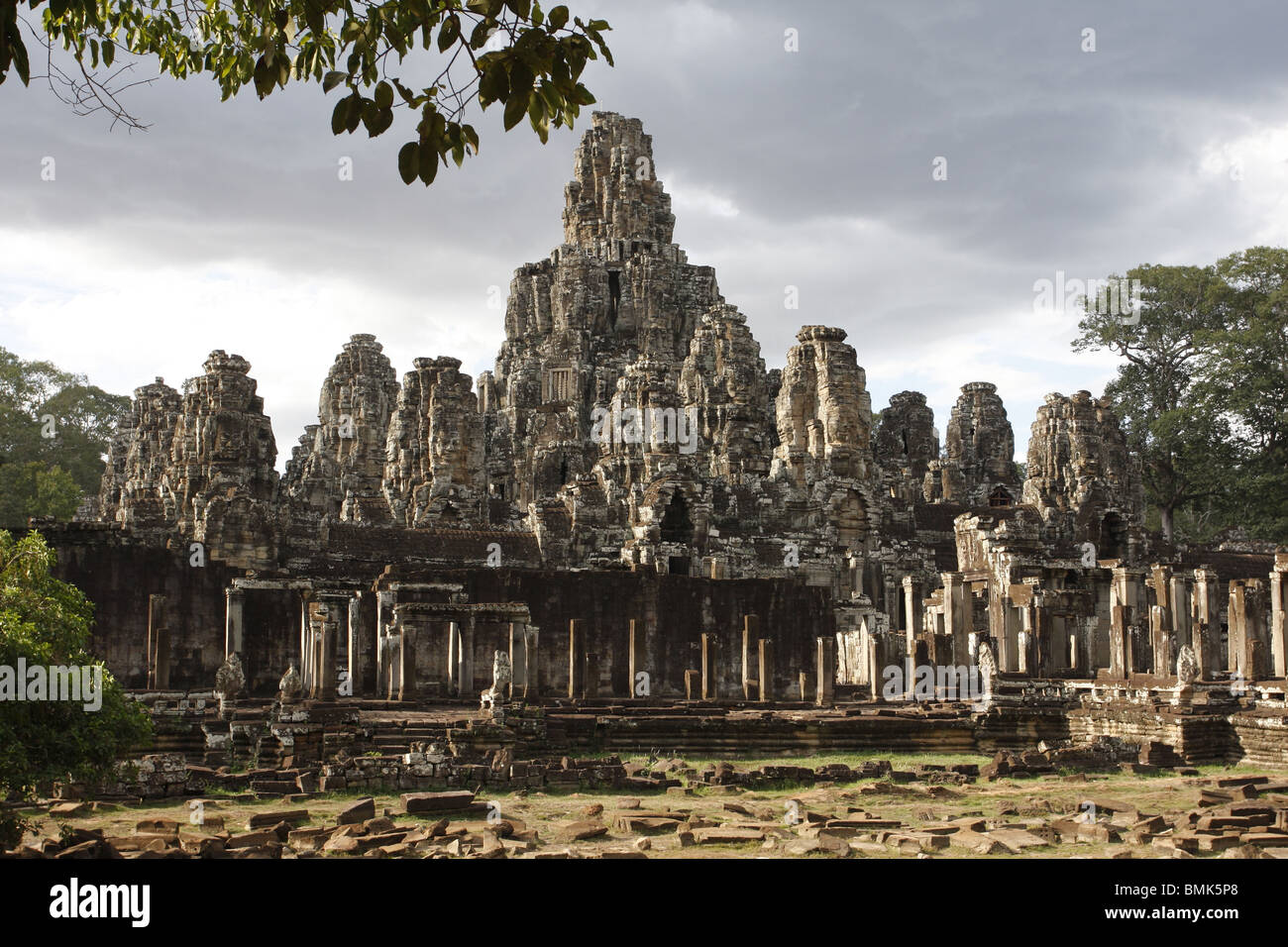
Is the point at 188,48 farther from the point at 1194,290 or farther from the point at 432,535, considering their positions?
the point at 1194,290

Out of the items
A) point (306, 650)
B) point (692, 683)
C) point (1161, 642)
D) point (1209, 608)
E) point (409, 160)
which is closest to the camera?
point (409, 160)

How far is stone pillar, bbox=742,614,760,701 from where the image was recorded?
31125 mm

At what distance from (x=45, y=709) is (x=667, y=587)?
2130 cm

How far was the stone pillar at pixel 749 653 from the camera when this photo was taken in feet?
102

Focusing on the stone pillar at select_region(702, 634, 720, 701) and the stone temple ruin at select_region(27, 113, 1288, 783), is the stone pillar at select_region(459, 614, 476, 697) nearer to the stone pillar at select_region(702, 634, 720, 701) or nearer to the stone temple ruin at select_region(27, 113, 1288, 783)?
the stone temple ruin at select_region(27, 113, 1288, 783)

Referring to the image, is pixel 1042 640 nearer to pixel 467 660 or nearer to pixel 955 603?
pixel 955 603

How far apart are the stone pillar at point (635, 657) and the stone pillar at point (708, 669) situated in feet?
4.62

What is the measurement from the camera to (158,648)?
27141 mm

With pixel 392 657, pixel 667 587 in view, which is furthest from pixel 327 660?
pixel 667 587

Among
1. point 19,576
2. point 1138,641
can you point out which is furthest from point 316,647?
point 1138,641

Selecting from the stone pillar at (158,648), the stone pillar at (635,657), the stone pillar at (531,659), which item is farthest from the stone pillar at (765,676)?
the stone pillar at (158,648)

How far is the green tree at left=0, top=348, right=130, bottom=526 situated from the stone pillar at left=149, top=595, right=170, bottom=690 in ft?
A: 104
